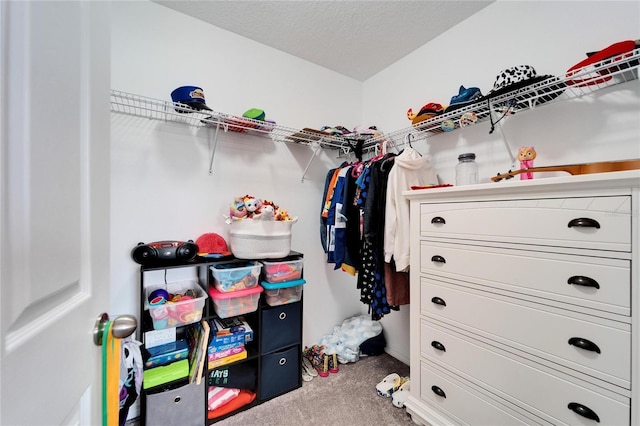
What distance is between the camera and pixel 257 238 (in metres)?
1.55

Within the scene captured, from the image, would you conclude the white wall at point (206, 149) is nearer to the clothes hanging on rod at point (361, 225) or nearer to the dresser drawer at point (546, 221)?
the clothes hanging on rod at point (361, 225)

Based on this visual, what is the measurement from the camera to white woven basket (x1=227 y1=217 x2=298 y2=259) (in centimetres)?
155

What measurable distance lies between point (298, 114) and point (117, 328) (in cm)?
197

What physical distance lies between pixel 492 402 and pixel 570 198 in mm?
946

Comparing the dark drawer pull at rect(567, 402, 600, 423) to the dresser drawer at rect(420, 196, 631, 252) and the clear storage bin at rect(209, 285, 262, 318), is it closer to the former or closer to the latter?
the dresser drawer at rect(420, 196, 631, 252)

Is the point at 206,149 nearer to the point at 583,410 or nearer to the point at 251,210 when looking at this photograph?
the point at 251,210

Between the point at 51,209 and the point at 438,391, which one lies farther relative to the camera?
the point at 438,391

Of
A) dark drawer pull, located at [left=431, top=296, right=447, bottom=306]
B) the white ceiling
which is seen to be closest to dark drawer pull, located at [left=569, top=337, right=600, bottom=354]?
dark drawer pull, located at [left=431, top=296, right=447, bottom=306]

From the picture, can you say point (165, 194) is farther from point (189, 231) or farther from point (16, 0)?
point (16, 0)

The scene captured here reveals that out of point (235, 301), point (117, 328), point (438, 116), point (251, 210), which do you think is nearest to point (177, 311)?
point (235, 301)

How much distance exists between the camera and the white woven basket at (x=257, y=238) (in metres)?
1.55

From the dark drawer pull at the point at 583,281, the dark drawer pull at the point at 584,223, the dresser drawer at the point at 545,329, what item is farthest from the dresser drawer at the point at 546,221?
the dresser drawer at the point at 545,329

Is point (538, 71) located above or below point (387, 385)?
above

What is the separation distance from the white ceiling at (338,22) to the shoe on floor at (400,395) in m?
2.46
